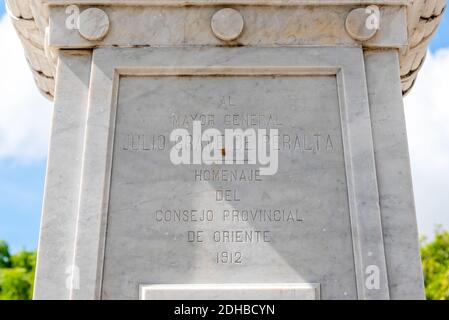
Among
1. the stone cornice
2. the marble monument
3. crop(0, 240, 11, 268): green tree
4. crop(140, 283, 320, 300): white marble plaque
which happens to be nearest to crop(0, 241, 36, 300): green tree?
crop(0, 240, 11, 268): green tree

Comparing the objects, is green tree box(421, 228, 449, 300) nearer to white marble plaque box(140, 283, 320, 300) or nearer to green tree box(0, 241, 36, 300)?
green tree box(0, 241, 36, 300)

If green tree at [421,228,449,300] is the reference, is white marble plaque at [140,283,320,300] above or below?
below

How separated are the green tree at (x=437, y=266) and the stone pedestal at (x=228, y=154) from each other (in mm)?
16574

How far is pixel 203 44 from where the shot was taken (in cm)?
454

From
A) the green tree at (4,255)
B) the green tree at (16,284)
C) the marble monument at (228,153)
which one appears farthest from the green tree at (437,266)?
the green tree at (4,255)

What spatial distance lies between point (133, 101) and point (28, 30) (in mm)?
1564

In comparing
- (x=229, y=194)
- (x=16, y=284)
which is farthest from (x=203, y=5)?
(x=16, y=284)

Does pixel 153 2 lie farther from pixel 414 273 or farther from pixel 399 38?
pixel 414 273

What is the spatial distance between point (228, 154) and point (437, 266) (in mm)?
21441

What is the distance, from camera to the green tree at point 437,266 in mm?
19875

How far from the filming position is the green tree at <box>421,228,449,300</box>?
19.9m

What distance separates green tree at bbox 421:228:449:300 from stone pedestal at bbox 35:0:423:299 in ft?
54.4

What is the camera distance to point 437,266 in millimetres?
23547
